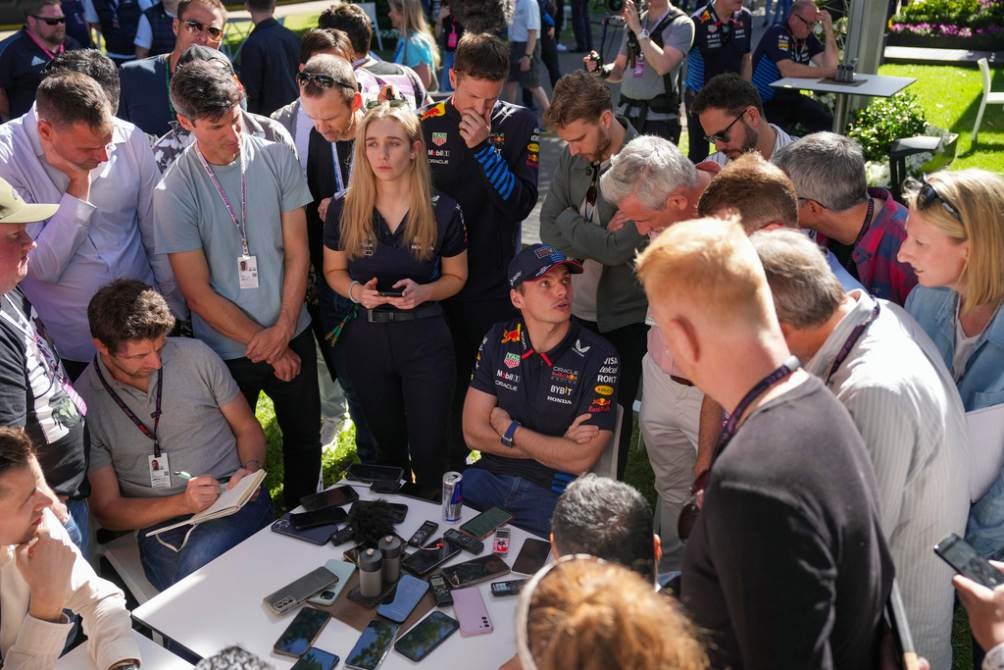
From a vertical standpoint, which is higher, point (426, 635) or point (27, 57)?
point (27, 57)

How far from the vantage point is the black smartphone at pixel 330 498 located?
9.34ft

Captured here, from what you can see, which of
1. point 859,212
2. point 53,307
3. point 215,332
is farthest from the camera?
point 215,332

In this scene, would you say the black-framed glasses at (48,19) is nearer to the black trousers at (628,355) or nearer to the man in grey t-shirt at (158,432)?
the man in grey t-shirt at (158,432)

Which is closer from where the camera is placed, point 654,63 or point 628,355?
point 628,355

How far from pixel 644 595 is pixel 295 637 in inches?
54.9

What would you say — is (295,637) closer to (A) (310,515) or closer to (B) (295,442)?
(A) (310,515)

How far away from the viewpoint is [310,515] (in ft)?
9.16

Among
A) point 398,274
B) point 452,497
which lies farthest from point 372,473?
point 398,274

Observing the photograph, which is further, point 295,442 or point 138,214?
point 295,442

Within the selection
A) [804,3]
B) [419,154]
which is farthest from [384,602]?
[804,3]

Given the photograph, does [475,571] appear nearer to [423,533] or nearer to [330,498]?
[423,533]

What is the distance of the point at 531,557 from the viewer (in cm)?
258

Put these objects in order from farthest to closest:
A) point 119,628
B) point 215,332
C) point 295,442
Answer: point 295,442, point 215,332, point 119,628

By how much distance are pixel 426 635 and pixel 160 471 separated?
1413mm
